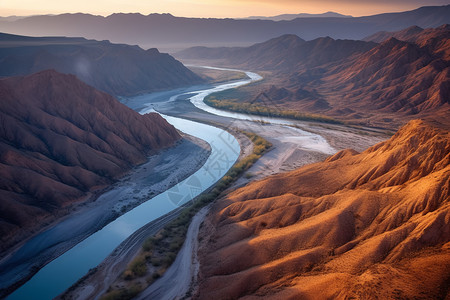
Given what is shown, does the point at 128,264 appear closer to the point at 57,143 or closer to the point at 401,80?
the point at 57,143

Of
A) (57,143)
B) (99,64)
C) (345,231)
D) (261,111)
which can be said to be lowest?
(261,111)

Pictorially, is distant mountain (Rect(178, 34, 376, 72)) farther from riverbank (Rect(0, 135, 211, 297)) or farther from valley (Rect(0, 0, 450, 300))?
riverbank (Rect(0, 135, 211, 297))

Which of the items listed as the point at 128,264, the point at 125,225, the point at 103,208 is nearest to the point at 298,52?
the point at 103,208

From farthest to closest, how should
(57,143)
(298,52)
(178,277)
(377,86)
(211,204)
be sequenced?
(298,52) < (377,86) < (57,143) < (211,204) < (178,277)

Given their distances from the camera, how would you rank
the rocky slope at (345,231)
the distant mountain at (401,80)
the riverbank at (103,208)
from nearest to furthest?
the rocky slope at (345,231) → the riverbank at (103,208) → the distant mountain at (401,80)

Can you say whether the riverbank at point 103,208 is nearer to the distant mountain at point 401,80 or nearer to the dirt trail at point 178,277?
the dirt trail at point 178,277

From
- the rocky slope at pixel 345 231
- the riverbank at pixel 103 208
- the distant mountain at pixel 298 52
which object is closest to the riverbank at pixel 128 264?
the rocky slope at pixel 345 231
